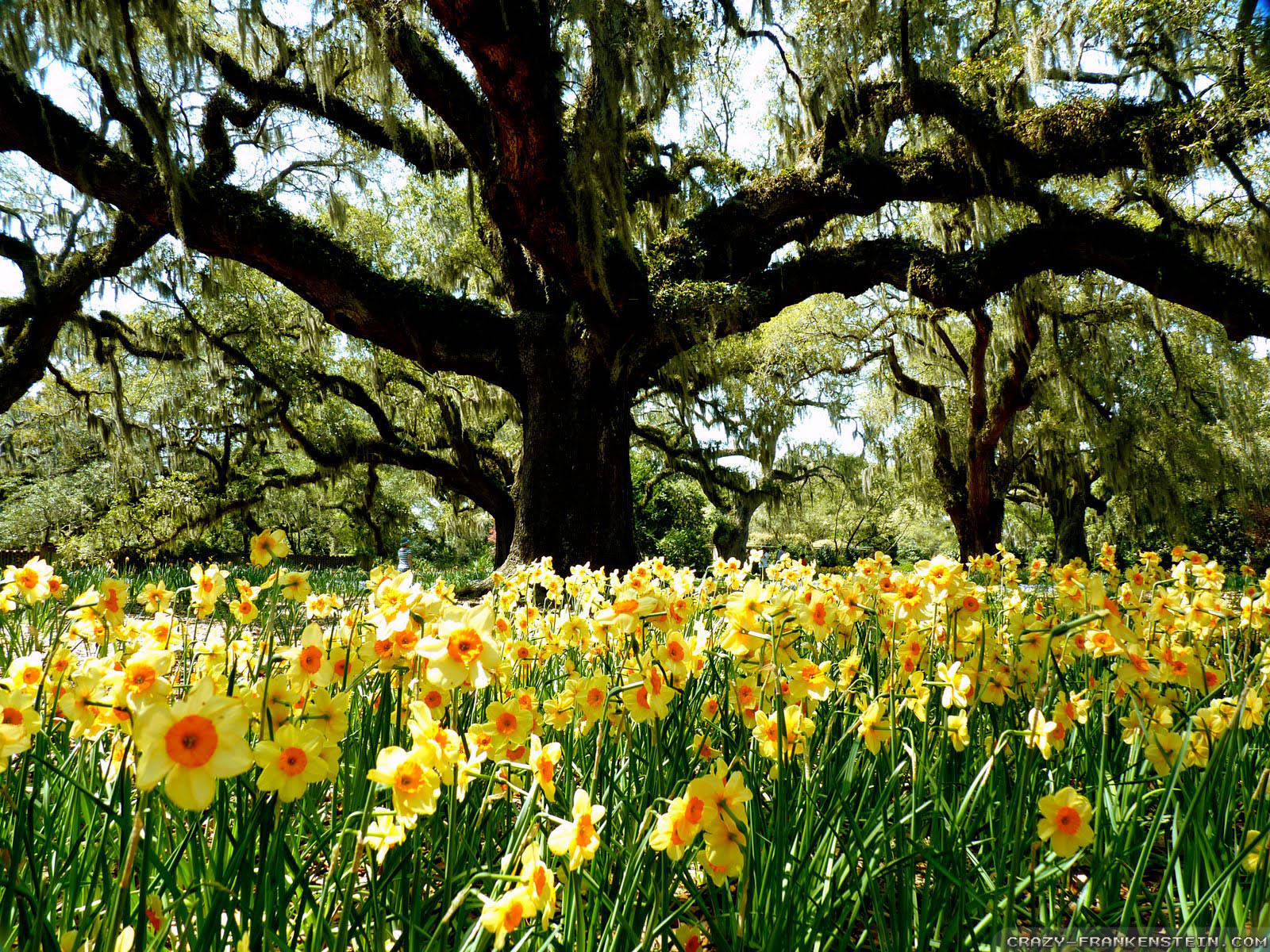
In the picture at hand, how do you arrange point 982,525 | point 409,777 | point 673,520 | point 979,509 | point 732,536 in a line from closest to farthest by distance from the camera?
point 409,777 < point 979,509 < point 982,525 < point 732,536 < point 673,520

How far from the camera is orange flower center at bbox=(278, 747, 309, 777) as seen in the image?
2.60ft

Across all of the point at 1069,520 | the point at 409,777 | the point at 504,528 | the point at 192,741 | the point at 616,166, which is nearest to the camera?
the point at 192,741

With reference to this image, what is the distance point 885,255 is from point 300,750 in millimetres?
6678

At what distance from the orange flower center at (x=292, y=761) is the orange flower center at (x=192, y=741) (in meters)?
0.18

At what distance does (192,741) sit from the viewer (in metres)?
0.63

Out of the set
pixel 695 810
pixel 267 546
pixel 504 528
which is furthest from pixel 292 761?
pixel 504 528

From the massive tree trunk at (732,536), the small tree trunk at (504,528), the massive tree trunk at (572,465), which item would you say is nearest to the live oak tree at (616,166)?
the massive tree trunk at (572,465)

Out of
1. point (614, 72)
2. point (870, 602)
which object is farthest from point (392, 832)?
point (614, 72)

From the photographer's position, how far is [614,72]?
188 inches

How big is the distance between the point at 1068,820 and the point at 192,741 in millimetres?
1033

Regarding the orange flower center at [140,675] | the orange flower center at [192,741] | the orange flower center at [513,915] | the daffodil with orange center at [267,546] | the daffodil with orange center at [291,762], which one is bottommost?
the orange flower center at [513,915]

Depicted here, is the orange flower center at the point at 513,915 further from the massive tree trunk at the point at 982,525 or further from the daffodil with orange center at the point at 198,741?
the massive tree trunk at the point at 982,525

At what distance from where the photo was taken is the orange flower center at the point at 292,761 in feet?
2.60

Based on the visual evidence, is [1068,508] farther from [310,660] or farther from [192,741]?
[192,741]
